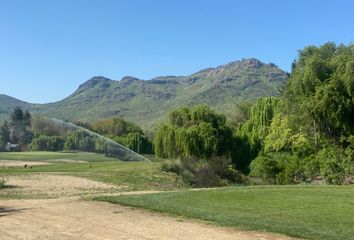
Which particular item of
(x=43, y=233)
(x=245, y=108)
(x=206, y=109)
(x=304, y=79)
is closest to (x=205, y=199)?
(x=43, y=233)

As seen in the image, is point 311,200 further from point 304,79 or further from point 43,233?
point 304,79

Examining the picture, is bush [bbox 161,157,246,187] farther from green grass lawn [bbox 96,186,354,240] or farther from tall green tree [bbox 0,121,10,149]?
tall green tree [bbox 0,121,10,149]

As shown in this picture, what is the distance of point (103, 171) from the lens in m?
40.8

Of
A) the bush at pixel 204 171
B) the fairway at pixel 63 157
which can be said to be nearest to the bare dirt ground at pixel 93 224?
the bush at pixel 204 171

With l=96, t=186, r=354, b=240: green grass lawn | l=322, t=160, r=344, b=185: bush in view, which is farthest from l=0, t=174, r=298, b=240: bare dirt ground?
l=322, t=160, r=344, b=185: bush

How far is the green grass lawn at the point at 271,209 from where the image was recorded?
42.4 ft

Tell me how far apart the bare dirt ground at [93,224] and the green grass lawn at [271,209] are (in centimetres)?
83

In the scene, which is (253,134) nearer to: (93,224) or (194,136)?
(194,136)

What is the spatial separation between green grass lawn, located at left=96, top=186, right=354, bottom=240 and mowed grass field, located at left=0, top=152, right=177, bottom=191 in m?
9.12

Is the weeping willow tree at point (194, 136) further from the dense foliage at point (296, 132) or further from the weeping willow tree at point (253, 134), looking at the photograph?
the weeping willow tree at point (253, 134)

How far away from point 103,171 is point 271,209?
2599 cm

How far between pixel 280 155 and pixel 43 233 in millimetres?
40325

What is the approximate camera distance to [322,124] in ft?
154

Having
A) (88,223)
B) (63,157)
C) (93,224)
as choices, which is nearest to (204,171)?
(63,157)
